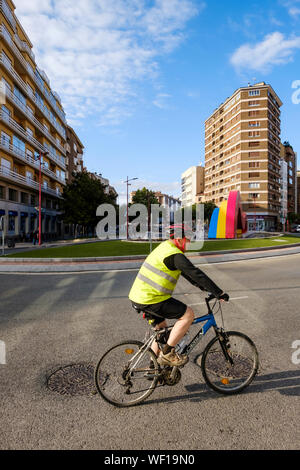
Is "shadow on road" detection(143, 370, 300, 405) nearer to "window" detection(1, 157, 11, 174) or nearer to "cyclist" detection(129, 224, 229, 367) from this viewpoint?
"cyclist" detection(129, 224, 229, 367)

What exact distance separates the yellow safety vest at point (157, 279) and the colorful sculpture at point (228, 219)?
30467 mm

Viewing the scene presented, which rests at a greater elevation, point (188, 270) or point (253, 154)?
point (253, 154)

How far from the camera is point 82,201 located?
41094 millimetres

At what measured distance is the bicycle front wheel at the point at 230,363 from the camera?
125 inches

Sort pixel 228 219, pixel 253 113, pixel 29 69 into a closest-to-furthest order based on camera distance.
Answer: pixel 228 219
pixel 29 69
pixel 253 113

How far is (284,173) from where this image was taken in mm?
84188

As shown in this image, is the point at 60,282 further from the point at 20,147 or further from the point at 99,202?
the point at 99,202

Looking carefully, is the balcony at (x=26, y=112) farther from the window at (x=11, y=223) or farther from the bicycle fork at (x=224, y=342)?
the bicycle fork at (x=224, y=342)

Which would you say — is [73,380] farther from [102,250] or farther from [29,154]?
[29,154]

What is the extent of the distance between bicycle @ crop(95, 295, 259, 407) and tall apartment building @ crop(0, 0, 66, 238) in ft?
95.5

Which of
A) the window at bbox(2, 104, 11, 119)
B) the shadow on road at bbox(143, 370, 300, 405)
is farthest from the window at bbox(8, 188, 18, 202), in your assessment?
the shadow on road at bbox(143, 370, 300, 405)

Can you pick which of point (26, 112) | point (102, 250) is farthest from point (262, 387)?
point (26, 112)

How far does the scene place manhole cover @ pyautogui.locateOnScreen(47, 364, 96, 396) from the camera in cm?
317

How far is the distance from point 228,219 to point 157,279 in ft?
102
